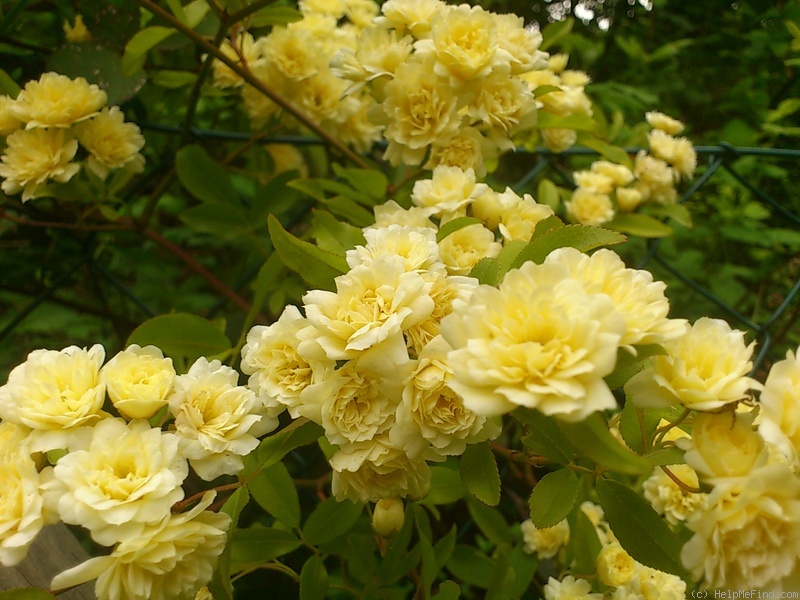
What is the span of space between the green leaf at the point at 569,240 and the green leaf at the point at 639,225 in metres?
0.64

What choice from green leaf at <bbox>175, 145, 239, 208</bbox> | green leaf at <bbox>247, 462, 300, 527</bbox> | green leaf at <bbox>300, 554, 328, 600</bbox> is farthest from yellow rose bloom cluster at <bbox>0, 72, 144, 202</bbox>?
green leaf at <bbox>300, 554, 328, 600</bbox>

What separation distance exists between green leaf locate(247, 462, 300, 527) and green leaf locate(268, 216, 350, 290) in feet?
0.86

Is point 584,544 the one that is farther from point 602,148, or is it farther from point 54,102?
point 54,102

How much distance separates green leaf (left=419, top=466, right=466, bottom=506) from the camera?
73 cm

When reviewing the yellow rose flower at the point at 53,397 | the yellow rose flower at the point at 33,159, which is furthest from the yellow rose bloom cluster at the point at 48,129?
the yellow rose flower at the point at 53,397

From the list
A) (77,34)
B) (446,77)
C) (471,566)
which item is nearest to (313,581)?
(471,566)

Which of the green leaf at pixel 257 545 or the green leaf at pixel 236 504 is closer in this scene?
the green leaf at pixel 236 504

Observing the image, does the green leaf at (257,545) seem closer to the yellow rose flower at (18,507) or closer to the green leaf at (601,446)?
the yellow rose flower at (18,507)

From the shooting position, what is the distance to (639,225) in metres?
1.10

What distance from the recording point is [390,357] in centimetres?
44

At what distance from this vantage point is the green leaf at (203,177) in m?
0.95

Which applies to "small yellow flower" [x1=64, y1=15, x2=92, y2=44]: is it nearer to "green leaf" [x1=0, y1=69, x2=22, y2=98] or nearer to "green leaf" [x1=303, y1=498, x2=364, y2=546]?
"green leaf" [x1=0, y1=69, x2=22, y2=98]

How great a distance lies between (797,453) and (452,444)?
23cm

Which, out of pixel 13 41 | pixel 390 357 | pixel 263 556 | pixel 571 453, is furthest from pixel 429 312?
pixel 13 41
